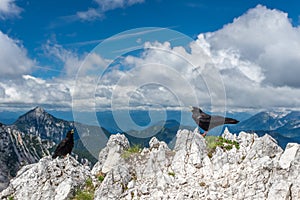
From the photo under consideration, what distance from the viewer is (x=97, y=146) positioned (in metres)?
29.6

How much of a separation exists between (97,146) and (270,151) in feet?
54.0

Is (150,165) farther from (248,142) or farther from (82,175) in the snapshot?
(248,142)

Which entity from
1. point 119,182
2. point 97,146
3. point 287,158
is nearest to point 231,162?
point 287,158

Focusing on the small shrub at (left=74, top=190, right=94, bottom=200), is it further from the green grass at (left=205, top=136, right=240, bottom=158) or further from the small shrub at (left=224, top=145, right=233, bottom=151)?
the small shrub at (left=224, top=145, right=233, bottom=151)

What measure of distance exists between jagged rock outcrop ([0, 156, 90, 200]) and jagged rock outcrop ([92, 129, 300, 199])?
1729mm

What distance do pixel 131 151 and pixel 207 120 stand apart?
6.72 m

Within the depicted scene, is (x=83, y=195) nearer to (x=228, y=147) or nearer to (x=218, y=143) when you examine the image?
(x=218, y=143)

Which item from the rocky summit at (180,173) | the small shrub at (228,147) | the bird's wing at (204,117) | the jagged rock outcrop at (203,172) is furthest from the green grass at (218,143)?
the bird's wing at (204,117)

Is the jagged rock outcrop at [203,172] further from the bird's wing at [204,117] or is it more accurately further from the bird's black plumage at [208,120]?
the bird's wing at [204,117]

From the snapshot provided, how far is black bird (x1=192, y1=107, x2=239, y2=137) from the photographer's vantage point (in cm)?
2256

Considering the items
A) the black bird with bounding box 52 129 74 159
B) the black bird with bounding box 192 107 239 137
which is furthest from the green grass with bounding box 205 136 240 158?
the black bird with bounding box 52 129 74 159

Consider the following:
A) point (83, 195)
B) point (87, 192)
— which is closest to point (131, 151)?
point (87, 192)

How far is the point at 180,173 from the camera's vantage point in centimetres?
2028

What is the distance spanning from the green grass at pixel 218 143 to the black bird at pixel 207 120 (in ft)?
2.66
